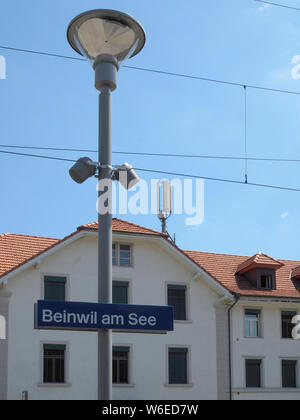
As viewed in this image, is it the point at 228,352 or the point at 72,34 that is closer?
the point at 72,34

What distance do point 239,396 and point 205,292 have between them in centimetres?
472

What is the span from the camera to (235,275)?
34.4 m

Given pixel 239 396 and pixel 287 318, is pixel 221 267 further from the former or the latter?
pixel 239 396

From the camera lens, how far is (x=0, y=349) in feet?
88.3

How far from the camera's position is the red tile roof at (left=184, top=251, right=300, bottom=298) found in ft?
107

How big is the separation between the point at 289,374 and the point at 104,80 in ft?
85.2

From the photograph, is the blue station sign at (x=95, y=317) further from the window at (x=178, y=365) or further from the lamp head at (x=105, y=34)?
the window at (x=178, y=365)

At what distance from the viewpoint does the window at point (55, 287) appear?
28.6m

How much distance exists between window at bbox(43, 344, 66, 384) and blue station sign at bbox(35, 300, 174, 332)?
2046 cm

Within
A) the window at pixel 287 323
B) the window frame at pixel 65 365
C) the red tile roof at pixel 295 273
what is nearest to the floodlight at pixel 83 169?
the window frame at pixel 65 365

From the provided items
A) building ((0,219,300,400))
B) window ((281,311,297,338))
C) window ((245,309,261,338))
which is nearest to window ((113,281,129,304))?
building ((0,219,300,400))

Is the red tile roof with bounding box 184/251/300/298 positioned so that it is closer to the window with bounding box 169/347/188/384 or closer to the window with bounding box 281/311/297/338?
the window with bounding box 281/311/297/338

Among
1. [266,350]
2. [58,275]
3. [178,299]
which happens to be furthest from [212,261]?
[58,275]
